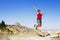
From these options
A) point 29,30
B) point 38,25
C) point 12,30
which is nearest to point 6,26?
point 12,30

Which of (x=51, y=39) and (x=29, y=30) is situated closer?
(x=51, y=39)

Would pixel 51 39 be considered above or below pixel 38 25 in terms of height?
below

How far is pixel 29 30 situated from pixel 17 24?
1.83 meters

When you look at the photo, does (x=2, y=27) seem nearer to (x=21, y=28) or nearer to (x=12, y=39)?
(x=21, y=28)

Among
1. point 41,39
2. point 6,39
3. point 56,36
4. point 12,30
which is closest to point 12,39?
point 6,39

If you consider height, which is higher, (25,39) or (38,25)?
(38,25)

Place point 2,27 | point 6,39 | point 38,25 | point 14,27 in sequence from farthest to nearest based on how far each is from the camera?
point 14,27, point 2,27, point 38,25, point 6,39

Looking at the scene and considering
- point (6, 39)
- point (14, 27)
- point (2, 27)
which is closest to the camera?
point (6, 39)

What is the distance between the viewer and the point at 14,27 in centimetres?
2692

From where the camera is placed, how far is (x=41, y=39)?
19312mm

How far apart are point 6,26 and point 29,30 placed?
336cm

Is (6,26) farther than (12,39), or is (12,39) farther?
(6,26)

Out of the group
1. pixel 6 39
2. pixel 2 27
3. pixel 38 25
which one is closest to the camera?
pixel 6 39

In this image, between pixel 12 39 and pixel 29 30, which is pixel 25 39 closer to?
pixel 12 39
